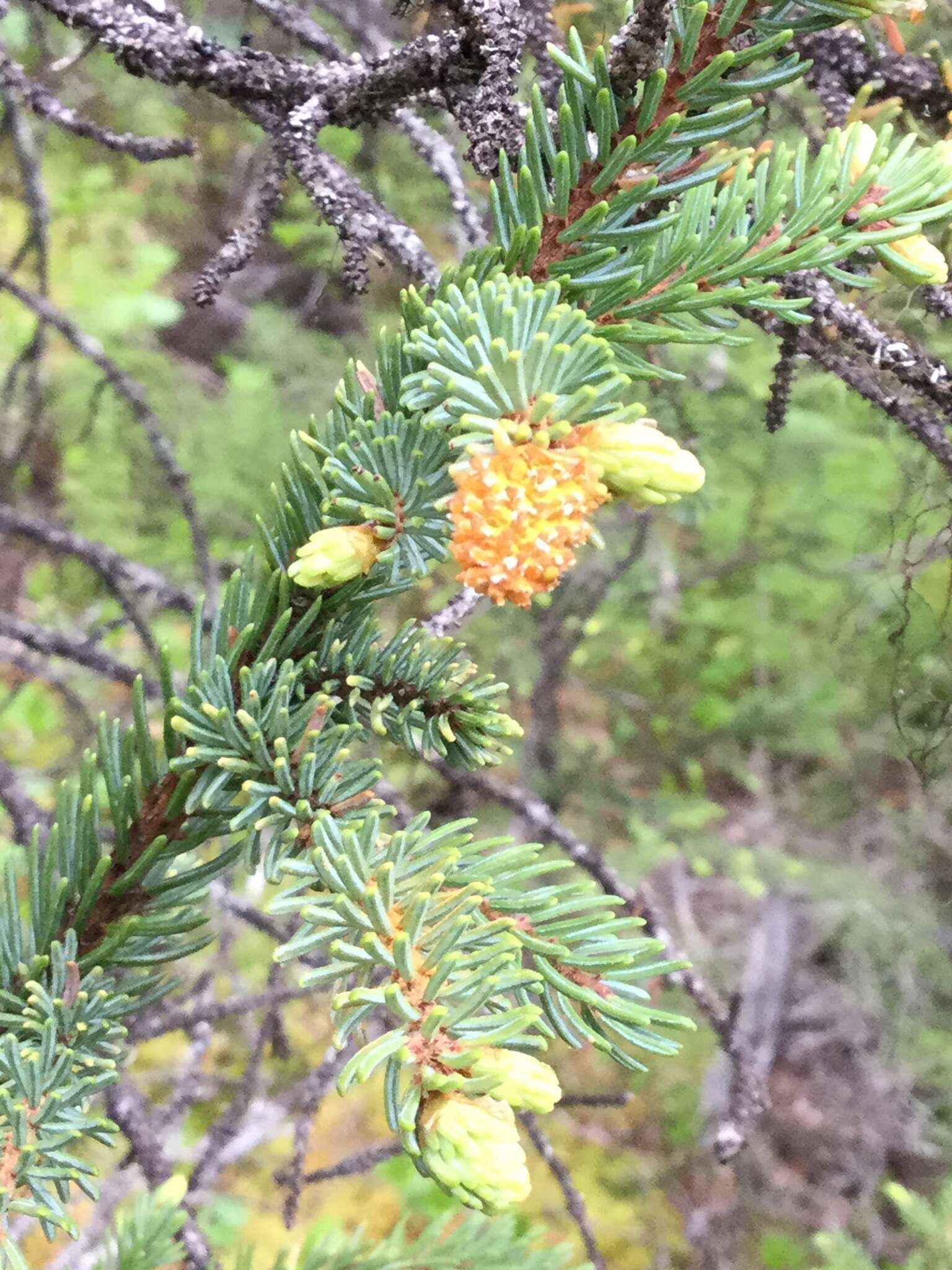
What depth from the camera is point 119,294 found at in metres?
2.72

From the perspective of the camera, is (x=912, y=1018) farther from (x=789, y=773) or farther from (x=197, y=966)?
(x=197, y=966)

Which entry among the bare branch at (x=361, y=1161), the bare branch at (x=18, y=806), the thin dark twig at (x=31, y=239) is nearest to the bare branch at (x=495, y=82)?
the bare branch at (x=18, y=806)

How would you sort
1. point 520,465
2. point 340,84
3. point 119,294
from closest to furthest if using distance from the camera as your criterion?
point 520,465, point 340,84, point 119,294

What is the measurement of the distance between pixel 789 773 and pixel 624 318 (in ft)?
8.85

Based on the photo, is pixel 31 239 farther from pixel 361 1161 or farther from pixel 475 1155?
pixel 475 1155

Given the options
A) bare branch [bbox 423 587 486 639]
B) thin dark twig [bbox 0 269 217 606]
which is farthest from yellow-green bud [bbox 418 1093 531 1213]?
thin dark twig [bbox 0 269 217 606]

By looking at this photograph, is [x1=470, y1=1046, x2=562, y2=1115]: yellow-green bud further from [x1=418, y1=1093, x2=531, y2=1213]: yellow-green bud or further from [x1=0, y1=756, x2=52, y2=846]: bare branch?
[x1=0, y1=756, x2=52, y2=846]: bare branch

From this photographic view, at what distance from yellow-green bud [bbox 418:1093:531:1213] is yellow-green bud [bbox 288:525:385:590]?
250mm

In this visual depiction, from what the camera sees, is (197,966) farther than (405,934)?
Yes

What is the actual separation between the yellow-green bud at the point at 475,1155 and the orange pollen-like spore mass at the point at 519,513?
0.74 ft

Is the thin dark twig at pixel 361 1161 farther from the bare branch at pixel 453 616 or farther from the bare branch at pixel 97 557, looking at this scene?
the bare branch at pixel 97 557

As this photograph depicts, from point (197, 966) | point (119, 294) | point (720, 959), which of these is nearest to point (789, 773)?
point (720, 959)

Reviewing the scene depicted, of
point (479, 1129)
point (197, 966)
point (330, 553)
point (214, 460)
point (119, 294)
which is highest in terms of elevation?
point (330, 553)

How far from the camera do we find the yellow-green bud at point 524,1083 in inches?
14.9
